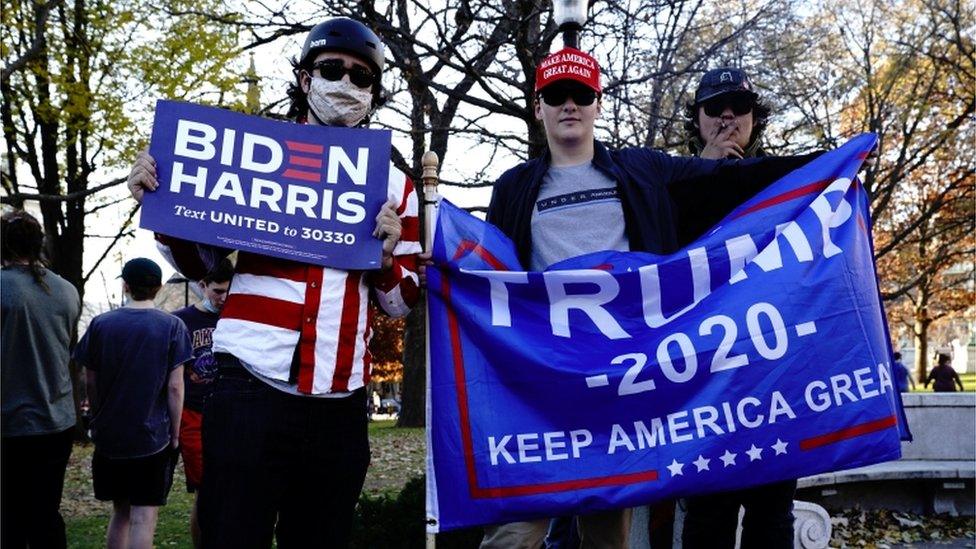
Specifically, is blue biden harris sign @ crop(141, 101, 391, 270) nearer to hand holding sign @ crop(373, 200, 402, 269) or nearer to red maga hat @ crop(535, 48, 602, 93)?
hand holding sign @ crop(373, 200, 402, 269)

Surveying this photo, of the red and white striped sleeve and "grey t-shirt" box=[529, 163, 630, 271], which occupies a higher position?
"grey t-shirt" box=[529, 163, 630, 271]

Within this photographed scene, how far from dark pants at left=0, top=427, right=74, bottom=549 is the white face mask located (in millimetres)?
2576

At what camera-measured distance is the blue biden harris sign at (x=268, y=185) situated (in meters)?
2.95

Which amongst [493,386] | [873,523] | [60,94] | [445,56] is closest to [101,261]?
[60,94]

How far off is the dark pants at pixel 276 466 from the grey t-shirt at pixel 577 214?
1152 millimetres

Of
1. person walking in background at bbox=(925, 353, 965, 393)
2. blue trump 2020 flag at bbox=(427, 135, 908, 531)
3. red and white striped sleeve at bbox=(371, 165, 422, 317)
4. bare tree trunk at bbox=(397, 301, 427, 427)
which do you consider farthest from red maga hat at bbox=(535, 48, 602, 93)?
person walking in background at bbox=(925, 353, 965, 393)

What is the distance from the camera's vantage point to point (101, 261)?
1788 cm

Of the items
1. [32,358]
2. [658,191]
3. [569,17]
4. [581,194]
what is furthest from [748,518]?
[32,358]

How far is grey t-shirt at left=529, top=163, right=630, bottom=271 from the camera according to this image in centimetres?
357

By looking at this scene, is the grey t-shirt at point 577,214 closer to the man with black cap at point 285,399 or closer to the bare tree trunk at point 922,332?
the man with black cap at point 285,399

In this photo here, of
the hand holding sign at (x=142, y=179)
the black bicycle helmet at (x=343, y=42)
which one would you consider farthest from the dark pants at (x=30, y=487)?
the black bicycle helmet at (x=343, y=42)

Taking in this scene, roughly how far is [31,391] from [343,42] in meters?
2.70

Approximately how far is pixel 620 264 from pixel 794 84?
11798mm

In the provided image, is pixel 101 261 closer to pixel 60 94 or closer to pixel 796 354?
pixel 60 94
